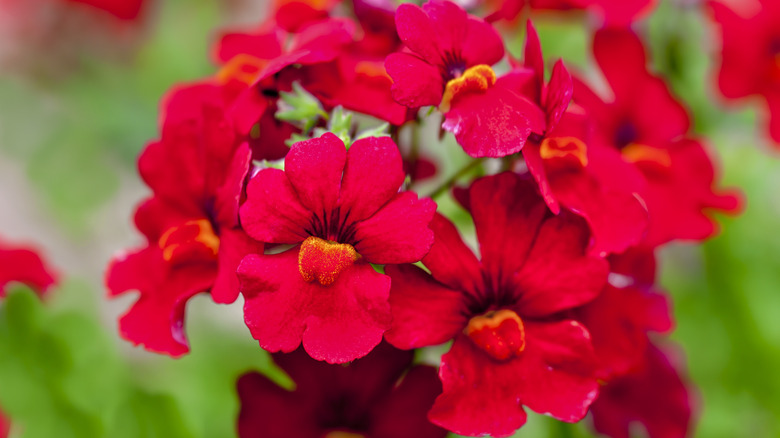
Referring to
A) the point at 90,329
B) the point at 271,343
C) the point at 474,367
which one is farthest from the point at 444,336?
the point at 90,329

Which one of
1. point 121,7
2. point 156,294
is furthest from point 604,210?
point 121,7

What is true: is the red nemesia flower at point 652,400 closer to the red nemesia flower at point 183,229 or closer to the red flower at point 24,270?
the red nemesia flower at point 183,229

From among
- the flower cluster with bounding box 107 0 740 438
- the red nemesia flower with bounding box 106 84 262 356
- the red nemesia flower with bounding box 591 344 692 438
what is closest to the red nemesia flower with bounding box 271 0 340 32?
the flower cluster with bounding box 107 0 740 438

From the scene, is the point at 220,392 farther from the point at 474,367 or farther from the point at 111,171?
the point at 474,367

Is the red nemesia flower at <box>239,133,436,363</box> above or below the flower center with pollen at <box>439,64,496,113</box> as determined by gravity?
below

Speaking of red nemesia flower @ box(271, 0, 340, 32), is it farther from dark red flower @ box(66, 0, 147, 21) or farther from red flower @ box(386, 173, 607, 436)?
dark red flower @ box(66, 0, 147, 21)

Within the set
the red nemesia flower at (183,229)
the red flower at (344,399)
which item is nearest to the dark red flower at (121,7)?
the red nemesia flower at (183,229)
